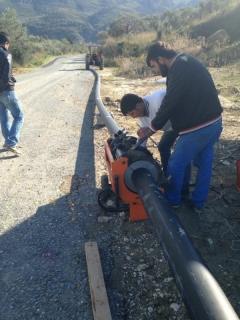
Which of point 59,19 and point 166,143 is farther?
point 59,19

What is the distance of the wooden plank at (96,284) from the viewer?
306 centimetres

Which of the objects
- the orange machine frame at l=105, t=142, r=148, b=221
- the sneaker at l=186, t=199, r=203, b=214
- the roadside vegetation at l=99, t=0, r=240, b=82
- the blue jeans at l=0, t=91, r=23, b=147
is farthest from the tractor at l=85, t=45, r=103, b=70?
the orange machine frame at l=105, t=142, r=148, b=221

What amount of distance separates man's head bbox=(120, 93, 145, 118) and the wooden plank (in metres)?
1.52

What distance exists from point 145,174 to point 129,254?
0.81 meters

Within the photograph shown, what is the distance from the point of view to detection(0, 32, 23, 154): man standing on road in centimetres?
655

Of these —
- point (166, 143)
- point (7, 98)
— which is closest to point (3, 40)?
point (7, 98)

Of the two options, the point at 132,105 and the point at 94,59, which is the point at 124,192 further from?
the point at 94,59

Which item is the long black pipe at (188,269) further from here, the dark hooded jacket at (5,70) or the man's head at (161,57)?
the dark hooded jacket at (5,70)

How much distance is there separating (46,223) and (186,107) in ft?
6.65

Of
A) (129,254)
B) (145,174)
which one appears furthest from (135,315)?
(145,174)

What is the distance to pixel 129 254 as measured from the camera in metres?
3.93

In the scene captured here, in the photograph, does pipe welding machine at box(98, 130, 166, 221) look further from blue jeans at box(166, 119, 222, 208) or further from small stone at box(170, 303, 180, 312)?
small stone at box(170, 303, 180, 312)

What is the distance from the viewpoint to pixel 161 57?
160 inches

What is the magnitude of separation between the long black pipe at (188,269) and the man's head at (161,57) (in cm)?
133
